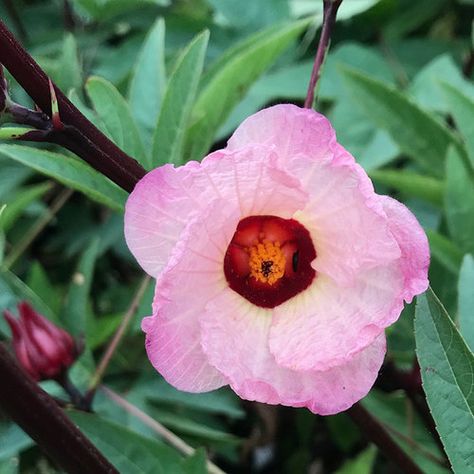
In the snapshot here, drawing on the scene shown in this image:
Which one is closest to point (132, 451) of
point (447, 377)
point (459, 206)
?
point (447, 377)

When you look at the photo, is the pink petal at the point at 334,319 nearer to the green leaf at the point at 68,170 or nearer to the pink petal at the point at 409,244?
the pink petal at the point at 409,244

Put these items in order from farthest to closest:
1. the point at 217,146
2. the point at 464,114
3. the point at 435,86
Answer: the point at 217,146, the point at 435,86, the point at 464,114

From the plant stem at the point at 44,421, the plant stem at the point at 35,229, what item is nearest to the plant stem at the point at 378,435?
the plant stem at the point at 44,421

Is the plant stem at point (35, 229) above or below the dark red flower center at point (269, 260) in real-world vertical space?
below

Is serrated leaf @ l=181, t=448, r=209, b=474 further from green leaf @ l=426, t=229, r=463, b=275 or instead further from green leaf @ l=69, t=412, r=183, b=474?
green leaf @ l=426, t=229, r=463, b=275

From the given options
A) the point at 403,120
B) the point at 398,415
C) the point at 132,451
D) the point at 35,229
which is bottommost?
the point at 398,415

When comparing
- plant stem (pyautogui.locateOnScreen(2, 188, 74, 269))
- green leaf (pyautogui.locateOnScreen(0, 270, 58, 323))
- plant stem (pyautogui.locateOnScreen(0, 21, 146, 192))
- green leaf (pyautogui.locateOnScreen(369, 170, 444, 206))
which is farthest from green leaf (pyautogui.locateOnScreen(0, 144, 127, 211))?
plant stem (pyautogui.locateOnScreen(2, 188, 74, 269))

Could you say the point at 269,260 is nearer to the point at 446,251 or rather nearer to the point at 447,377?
the point at 447,377
